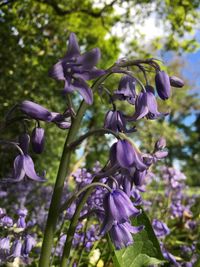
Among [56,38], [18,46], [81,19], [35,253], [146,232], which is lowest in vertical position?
[35,253]

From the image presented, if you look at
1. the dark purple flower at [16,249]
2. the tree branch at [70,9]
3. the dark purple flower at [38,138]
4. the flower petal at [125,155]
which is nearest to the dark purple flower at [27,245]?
the dark purple flower at [16,249]

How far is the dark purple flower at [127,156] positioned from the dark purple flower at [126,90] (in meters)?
0.41

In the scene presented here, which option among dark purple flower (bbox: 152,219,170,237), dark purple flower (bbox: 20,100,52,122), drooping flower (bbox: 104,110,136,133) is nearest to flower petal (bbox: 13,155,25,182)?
dark purple flower (bbox: 20,100,52,122)

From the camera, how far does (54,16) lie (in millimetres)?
10125

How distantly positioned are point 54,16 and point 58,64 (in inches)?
346

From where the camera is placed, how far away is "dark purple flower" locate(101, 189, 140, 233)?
171cm

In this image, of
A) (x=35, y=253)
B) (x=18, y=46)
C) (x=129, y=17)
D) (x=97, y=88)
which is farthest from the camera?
(x=129, y=17)

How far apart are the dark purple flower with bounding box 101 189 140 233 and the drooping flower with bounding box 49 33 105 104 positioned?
1.10 ft

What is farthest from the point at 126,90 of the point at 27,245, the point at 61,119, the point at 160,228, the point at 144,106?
the point at 160,228

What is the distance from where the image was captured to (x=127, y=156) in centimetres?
163

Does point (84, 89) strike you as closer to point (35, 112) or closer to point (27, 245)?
point (35, 112)

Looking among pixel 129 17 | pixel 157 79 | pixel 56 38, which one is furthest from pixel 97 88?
pixel 129 17

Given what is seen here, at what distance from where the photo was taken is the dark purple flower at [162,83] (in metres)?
1.89

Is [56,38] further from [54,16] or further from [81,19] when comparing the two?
[81,19]
